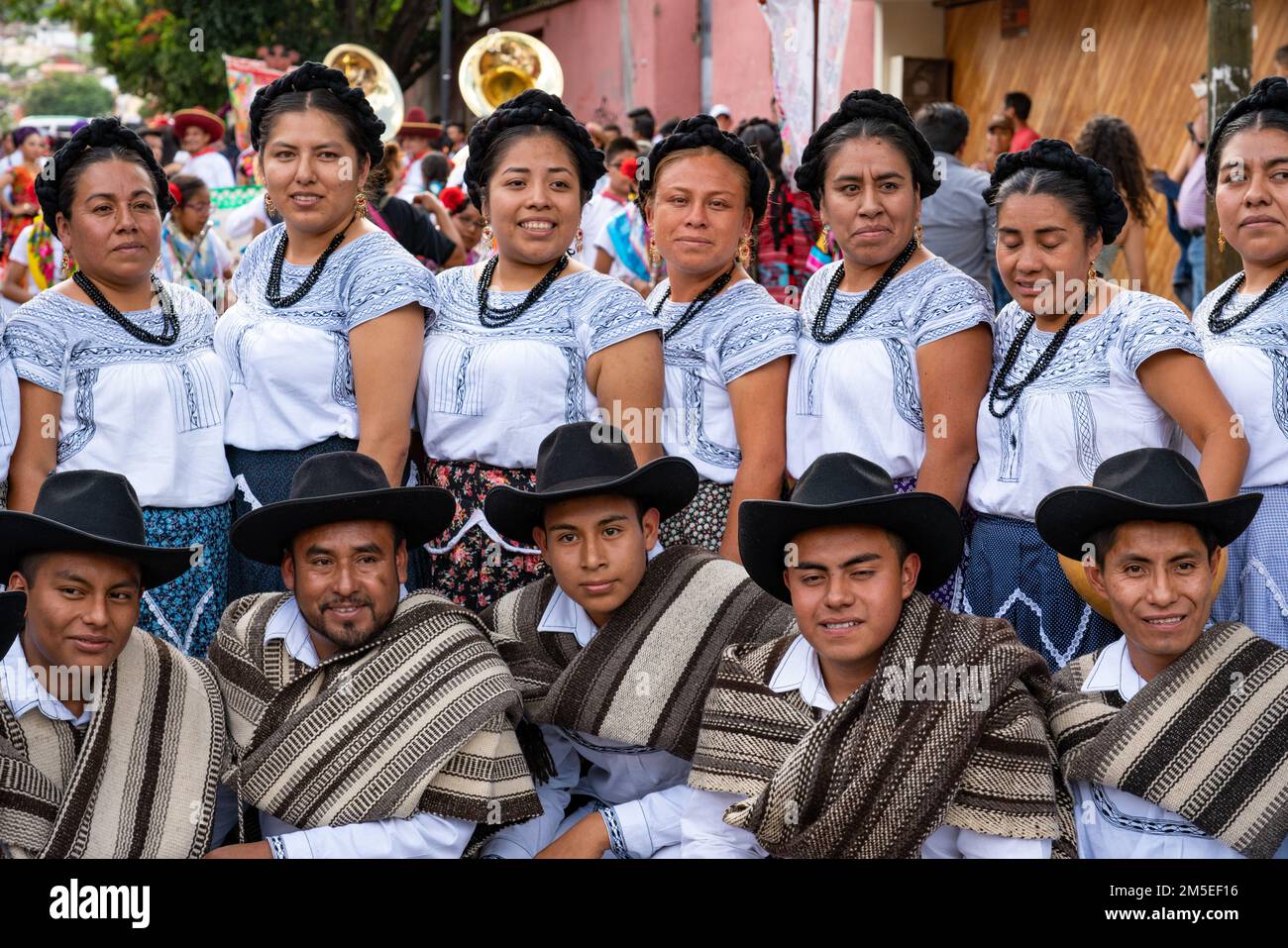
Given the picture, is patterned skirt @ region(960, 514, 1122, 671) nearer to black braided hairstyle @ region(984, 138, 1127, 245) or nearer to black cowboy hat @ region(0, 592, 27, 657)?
black braided hairstyle @ region(984, 138, 1127, 245)

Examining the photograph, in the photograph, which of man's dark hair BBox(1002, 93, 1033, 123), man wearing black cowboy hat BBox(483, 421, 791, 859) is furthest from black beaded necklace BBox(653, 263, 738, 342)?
man's dark hair BBox(1002, 93, 1033, 123)

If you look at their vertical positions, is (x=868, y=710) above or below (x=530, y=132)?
below

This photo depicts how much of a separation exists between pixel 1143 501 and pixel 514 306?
1.81 m

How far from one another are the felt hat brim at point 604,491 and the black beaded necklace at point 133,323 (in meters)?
1.01

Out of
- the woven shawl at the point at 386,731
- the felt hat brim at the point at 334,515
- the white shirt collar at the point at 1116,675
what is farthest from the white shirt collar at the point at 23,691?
the white shirt collar at the point at 1116,675

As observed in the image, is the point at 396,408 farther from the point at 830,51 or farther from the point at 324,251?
the point at 830,51

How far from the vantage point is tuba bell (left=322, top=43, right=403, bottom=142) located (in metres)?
15.3

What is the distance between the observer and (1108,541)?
11.5 ft

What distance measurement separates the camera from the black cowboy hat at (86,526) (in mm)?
3412

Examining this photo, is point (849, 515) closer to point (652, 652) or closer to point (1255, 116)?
point (652, 652)

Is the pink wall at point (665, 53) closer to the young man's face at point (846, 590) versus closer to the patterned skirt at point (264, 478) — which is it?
the patterned skirt at point (264, 478)

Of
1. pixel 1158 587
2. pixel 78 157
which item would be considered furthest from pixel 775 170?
pixel 1158 587
